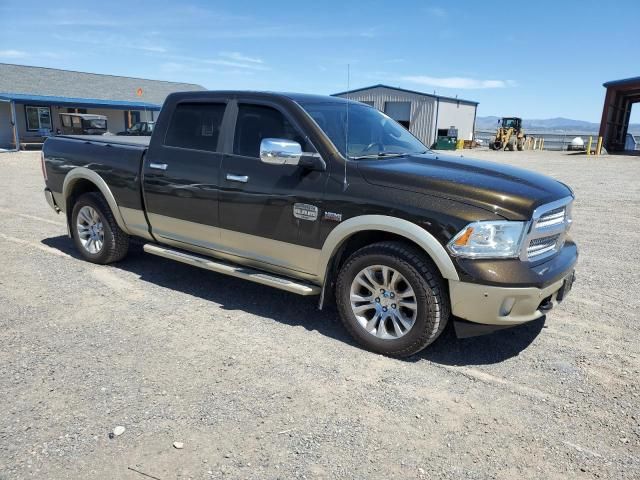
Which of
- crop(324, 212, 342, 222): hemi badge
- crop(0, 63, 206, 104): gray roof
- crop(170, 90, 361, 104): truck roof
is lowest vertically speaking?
crop(324, 212, 342, 222): hemi badge

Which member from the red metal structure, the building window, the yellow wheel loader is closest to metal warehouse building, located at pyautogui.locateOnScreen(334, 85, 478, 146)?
the yellow wheel loader

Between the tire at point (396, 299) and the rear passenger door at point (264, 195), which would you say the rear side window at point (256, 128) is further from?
the tire at point (396, 299)

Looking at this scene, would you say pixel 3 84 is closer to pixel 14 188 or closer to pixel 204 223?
pixel 14 188

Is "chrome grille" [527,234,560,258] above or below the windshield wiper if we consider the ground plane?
below

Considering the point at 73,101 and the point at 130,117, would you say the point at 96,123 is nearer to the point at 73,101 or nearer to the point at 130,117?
the point at 73,101

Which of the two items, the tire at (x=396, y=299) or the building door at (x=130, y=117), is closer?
the tire at (x=396, y=299)

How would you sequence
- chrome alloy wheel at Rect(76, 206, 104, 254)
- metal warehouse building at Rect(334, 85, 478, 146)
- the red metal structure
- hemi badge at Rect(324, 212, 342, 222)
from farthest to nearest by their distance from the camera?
metal warehouse building at Rect(334, 85, 478, 146), the red metal structure, chrome alloy wheel at Rect(76, 206, 104, 254), hemi badge at Rect(324, 212, 342, 222)

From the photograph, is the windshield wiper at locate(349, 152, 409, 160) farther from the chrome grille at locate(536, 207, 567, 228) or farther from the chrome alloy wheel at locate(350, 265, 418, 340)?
the chrome grille at locate(536, 207, 567, 228)

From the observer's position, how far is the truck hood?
11.3 ft

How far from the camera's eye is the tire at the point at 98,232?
5.76m

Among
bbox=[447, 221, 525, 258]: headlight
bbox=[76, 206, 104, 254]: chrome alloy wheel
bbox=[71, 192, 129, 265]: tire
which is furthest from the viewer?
bbox=[76, 206, 104, 254]: chrome alloy wheel

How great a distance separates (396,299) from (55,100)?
3015 cm

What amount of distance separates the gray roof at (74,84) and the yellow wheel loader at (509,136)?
25711 mm

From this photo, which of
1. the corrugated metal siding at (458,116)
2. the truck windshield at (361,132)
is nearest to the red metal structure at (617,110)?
the corrugated metal siding at (458,116)
